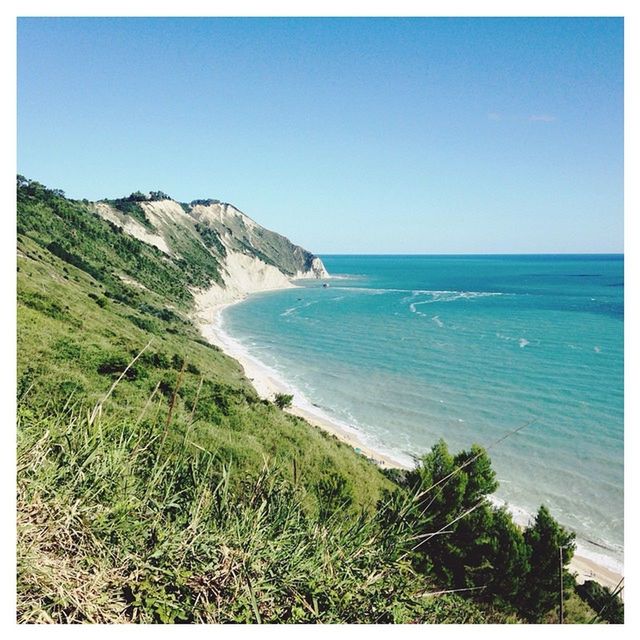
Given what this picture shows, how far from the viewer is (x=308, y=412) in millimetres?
24969

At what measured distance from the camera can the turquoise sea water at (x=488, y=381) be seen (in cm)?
1834

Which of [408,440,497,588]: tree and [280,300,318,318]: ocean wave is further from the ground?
[280,300,318,318]: ocean wave

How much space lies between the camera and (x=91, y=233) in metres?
44.0

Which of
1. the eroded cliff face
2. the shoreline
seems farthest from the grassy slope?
the eroded cliff face

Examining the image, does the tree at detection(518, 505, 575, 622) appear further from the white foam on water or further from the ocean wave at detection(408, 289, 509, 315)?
the ocean wave at detection(408, 289, 509, 315)

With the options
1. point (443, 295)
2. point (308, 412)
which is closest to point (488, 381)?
point (308, 412)

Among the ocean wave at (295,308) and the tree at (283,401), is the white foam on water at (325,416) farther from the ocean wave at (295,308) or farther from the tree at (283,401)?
the ocean wave at (295,308)

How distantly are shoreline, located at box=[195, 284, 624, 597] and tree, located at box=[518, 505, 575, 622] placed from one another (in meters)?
1.13

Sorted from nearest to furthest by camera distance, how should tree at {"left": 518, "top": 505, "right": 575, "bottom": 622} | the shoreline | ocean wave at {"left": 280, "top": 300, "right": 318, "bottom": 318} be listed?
tree at {"left": 518, "top": 505, "right": 575, "bottom": 622}
the shoreline
ocean wave at {"left": 280, "top": 300, "right": 318, "bottom": 318}

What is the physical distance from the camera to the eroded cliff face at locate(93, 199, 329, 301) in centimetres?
6238

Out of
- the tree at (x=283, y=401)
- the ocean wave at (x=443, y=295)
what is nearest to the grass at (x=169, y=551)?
the tree at (x=283, y=401)

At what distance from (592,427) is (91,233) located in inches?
1726

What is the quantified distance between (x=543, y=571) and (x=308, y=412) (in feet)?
53.4
